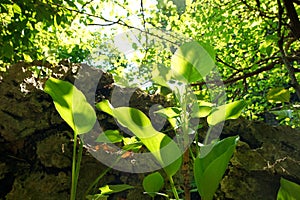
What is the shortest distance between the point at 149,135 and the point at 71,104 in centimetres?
11

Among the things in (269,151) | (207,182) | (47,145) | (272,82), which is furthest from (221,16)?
(207,182)

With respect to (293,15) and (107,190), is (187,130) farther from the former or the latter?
(293,15)

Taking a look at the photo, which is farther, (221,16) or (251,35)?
(251,35)

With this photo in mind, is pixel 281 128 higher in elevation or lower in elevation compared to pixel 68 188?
higher

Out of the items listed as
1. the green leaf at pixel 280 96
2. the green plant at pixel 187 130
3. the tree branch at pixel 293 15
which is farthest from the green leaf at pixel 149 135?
the tree branch at pixel 293 15

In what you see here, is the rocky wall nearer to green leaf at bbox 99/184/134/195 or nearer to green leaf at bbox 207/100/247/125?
green leaf at bbox 99/184/134/195

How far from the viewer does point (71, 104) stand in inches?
15.0

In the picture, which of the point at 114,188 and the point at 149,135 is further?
the point at 114,188

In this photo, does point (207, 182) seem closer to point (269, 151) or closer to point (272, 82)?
point (269, 151)

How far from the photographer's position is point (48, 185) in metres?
0.72

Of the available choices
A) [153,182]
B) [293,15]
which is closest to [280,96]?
[293,15]

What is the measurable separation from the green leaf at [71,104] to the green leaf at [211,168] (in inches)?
5.7

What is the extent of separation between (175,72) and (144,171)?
0.42 m

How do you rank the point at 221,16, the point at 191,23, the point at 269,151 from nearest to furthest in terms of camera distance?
the point at 269,151 → the point at 221,16 → the point at 191,23
